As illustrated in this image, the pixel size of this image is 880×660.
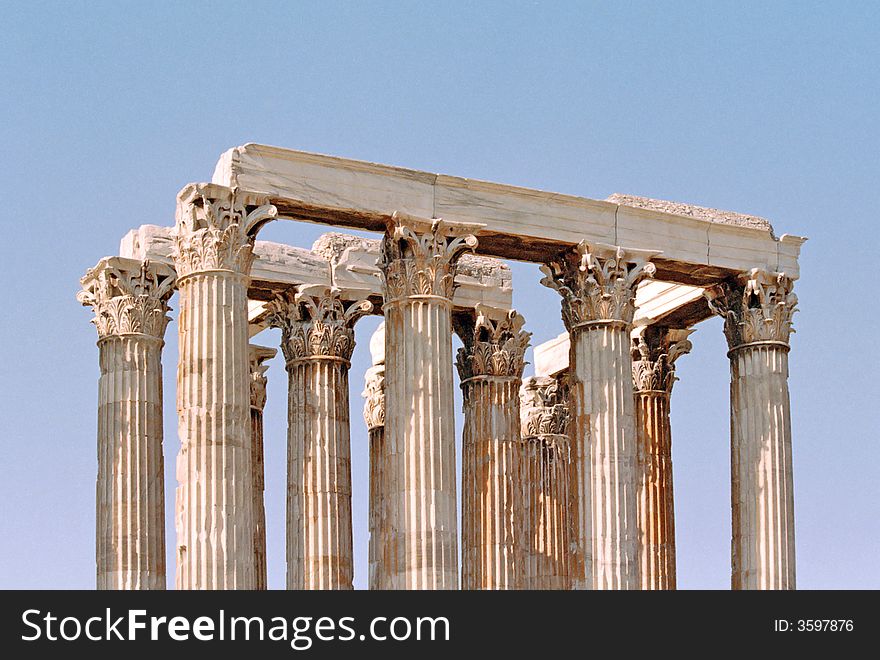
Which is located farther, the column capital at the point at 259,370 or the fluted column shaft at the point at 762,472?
the column capital at the point at 259,370

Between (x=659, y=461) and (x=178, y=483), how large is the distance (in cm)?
1925

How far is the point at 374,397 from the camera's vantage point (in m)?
74.8

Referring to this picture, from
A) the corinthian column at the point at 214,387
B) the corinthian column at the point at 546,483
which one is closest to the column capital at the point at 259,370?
the corinthian column at the point at 546,483

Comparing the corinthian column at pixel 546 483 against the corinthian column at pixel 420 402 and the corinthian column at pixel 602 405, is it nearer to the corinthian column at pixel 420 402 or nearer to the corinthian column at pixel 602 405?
the corinthian column at pixel 602 405

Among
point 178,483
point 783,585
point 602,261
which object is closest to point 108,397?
point 178,483

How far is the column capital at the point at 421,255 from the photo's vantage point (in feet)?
202

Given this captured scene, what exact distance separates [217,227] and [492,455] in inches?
552

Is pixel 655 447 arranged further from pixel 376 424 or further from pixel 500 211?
pixel 500 211

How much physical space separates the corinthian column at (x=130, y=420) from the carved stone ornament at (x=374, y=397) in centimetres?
997

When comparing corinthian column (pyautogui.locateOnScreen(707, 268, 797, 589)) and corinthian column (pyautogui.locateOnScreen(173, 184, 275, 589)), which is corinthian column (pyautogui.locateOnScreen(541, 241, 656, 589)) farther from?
corinthian column (pyautogui.locateOnScreen(173, 184, 275, 589))

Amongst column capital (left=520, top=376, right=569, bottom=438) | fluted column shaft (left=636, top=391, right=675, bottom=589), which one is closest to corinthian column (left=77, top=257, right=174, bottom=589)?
fluted column shaft (left=636, top=391, right=675, bottom=589)

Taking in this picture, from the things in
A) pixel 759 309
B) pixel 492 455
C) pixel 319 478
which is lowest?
pixel 319 478

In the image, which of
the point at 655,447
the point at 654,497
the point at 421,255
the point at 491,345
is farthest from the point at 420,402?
the point at 655,447
